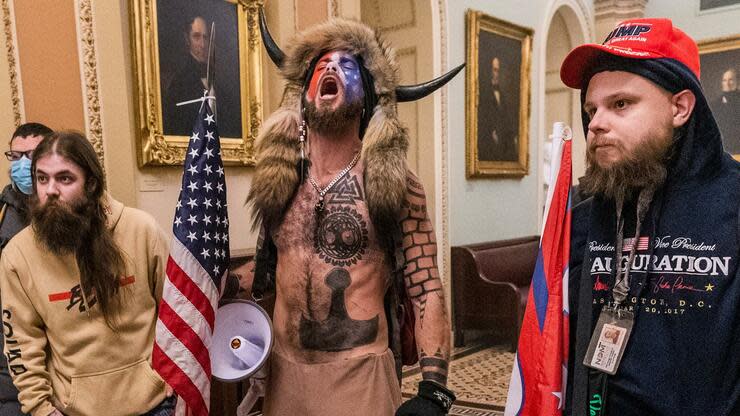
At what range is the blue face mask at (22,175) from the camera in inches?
105

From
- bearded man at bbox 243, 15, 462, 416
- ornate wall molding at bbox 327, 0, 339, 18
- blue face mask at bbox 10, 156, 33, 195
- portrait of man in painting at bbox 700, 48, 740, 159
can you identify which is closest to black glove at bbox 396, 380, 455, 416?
bearded man at bbox 243, 15, 462, 416

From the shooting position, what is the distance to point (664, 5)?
32.4 feet

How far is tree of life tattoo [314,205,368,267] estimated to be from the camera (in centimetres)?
191

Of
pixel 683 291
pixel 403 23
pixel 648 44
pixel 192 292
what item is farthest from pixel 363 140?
pixel 403 23

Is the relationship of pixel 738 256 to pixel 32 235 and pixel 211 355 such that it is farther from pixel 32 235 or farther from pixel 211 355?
pixel 32 235

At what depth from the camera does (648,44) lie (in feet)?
4.75

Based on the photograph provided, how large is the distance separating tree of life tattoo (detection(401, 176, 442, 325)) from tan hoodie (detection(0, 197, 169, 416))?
1174 mm

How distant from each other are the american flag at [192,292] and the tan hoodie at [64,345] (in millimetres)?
384

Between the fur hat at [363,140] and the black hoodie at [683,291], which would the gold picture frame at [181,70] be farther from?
the black hoodie at [683,291]

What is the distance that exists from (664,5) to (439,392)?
10.4 meters

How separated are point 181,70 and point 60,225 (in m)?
2.45

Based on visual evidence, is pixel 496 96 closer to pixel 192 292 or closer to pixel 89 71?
pixel 89 71

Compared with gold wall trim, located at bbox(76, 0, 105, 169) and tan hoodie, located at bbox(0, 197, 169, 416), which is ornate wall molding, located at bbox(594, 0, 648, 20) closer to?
gold wall trim, located at bbox(76, 0, 105, 169)

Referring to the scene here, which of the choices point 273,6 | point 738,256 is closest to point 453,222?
point 273,6
